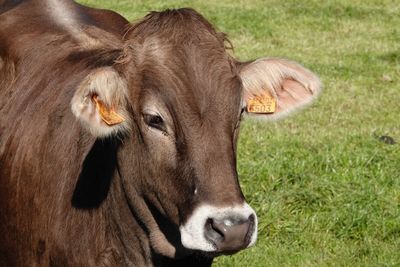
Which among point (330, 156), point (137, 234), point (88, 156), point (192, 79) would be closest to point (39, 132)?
point (88, 156)

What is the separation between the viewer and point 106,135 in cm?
479

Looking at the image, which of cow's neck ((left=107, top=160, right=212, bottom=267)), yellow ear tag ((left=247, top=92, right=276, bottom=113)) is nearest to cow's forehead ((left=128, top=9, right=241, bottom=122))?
yellow ear tag ((left=247, top=92, right=276, bottom=113))

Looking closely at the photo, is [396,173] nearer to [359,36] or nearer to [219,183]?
[219,183]

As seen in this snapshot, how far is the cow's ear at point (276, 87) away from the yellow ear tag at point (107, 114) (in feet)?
1.90

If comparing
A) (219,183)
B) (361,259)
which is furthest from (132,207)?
(361,259)

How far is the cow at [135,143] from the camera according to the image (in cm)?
455

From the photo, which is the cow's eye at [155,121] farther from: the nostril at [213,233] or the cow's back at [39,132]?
the cow's back at [39,132]

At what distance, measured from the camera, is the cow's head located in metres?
4.44

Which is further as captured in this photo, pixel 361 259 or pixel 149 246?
pixel 361 259

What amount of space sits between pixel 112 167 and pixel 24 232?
72cm

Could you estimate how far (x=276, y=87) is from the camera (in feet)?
16.9

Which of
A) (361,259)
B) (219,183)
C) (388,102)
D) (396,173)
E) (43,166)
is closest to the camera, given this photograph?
(219,183)

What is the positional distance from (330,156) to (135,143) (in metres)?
4.02

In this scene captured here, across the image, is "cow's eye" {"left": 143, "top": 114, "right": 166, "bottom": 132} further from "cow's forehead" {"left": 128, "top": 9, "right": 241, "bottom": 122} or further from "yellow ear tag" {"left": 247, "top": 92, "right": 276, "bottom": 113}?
"yellow ear tag" {"left": 247, "top": 92, "right": 276, "bottom": 113}
